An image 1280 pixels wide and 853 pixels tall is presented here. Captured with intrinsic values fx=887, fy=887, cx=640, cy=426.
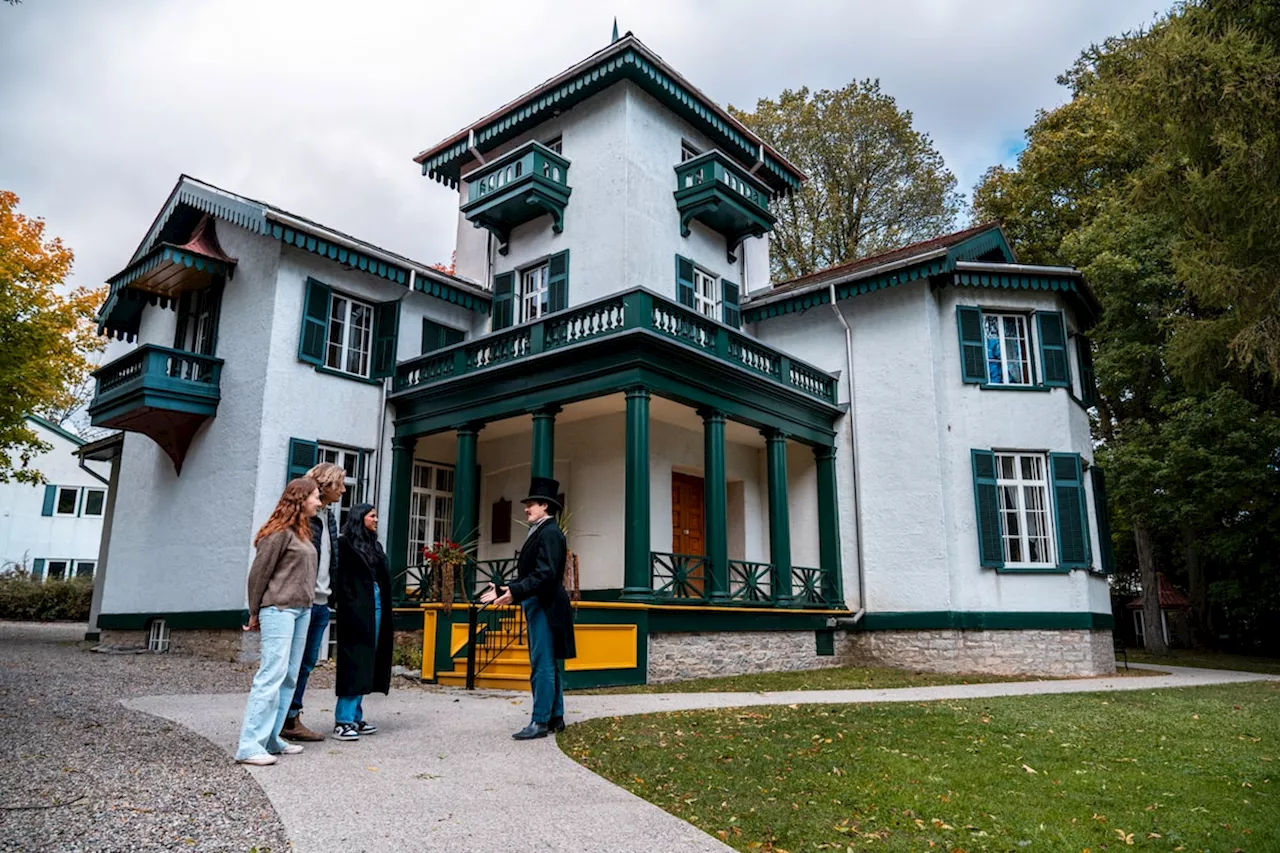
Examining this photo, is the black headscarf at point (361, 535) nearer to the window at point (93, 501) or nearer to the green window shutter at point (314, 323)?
the green window shutter at point (314, 323)

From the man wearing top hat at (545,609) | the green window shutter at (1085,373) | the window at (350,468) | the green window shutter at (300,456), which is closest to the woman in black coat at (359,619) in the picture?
the man wearing top hat at (545,609)

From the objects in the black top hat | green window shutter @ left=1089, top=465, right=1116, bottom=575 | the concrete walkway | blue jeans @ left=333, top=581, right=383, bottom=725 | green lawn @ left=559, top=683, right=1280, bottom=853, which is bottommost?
green lawn @ left=559, top=683, right=1280, bottom=853

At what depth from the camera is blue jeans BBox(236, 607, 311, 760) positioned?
5.60m

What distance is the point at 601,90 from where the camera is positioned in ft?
59.9

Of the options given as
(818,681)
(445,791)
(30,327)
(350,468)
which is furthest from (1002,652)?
(30,327)

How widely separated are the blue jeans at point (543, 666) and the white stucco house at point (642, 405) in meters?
5.83

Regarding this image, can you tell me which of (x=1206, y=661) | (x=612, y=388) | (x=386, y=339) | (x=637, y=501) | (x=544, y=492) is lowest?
(x=1206, y=661)

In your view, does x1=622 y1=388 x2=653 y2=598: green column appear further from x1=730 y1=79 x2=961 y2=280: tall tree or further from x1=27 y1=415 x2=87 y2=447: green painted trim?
x1=27 y1=415 x2=87 y2=447: green painted trim

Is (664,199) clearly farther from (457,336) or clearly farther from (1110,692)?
(1110,692)

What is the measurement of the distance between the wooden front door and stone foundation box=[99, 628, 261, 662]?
7.62m

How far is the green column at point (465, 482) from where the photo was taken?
15.1m

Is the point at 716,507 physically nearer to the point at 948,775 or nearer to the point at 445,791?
the point at 948,775

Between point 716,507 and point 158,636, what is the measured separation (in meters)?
10.2

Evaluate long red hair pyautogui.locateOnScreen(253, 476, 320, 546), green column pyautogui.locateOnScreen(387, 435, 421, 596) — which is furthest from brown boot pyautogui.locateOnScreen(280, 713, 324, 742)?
green column pyautogui.locateOnScreen(387, 435, 421, 596)
